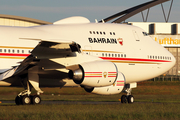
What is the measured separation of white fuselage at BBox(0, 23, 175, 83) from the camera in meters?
18.0

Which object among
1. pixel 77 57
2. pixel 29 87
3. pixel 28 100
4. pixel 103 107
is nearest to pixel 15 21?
pixel 29 87

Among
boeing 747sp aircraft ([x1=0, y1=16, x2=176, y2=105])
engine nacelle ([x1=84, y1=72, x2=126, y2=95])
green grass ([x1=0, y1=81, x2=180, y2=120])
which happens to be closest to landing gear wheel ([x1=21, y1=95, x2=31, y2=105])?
boeing 747sp aircraft ([x1=0, y1=16, x2=176, y2=105])

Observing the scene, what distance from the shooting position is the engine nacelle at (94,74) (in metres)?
17.1

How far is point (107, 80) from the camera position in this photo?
1761 cm

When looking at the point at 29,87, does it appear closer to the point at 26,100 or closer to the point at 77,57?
the point at 26,100

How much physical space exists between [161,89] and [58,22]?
28900 mm

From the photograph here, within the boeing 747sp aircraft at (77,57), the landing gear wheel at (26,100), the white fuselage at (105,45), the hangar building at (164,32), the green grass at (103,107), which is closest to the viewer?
the green grass at (103,107)

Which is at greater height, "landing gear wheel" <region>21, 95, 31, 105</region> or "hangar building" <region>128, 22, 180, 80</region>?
"hangar building" <region>128, 22, 180, 80</region>

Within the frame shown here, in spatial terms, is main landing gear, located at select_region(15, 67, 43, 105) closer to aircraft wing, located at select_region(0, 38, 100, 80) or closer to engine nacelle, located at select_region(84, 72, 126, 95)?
aircraft wing, located at select_region(0, 38, 100, 80)

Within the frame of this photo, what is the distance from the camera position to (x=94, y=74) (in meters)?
17.2

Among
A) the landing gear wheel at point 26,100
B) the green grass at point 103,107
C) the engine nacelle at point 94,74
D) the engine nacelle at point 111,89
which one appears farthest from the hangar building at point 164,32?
the landing gear wheel at point 26,100

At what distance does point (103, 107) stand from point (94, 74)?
2.01 meters

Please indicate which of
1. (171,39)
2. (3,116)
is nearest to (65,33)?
(3,116)

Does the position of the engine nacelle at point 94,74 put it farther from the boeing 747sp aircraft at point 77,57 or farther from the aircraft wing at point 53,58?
the aircraft wing at point 53,58
